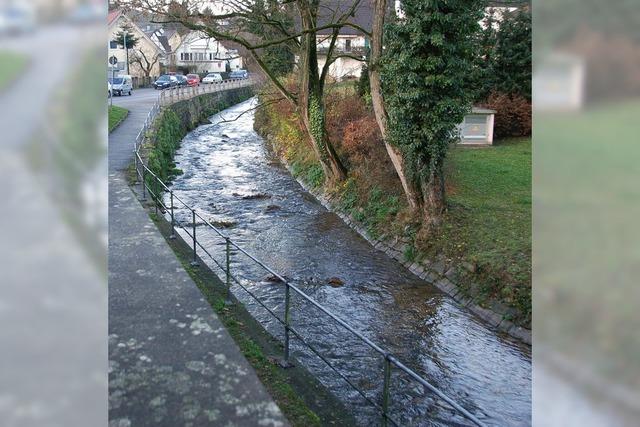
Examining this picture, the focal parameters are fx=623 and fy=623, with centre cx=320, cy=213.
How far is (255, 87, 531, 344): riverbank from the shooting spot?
9953 millimetres

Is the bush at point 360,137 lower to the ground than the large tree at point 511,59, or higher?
lower

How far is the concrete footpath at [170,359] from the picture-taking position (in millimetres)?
4324

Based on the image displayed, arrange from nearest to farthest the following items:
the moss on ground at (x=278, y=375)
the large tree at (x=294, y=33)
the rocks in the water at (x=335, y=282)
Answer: the moss on ground at (x=278, y=375), the rocks in the water at (x=335, y=282), the large tree at (x=294, y=33)

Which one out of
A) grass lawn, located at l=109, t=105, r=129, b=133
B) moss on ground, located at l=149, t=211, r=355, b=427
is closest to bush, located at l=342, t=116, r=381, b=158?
grass lawn, located at l=109, t=105, r=129, b=133

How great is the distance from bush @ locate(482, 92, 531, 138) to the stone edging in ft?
28.5

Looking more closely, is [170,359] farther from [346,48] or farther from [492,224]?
[346,48]

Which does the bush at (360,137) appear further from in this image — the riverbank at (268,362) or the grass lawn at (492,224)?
the riverbank at (268,362)

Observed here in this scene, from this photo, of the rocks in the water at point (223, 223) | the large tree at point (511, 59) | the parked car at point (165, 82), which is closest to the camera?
the rocks in the water at point (223, 223)

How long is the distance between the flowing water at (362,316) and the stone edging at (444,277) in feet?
0.46

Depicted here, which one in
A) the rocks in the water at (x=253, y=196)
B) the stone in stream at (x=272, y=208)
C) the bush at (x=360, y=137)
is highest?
the bush at (x=360, y=137)

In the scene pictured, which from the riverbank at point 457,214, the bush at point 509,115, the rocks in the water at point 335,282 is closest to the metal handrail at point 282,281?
the rocks in the water at point 335,282

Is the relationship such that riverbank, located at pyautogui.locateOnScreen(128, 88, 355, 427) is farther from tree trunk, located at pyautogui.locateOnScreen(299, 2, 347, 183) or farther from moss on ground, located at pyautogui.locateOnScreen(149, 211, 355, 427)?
tree trunk, located at pyautogui.locateOnScreen(299, 2, 347, 183)

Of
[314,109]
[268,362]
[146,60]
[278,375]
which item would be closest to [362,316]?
[268,362]
